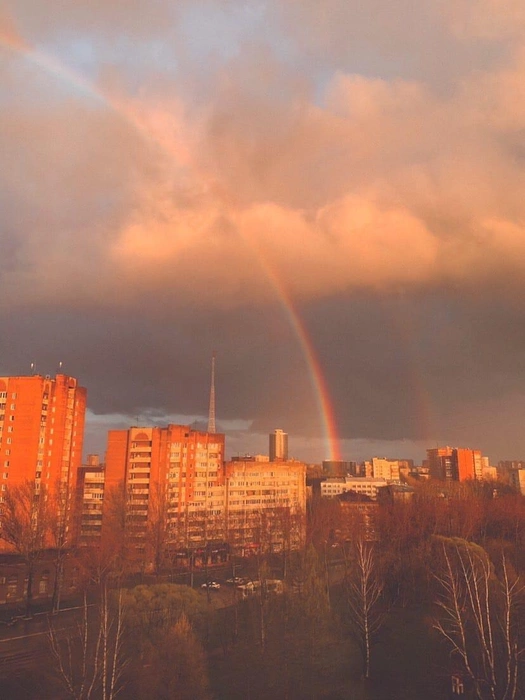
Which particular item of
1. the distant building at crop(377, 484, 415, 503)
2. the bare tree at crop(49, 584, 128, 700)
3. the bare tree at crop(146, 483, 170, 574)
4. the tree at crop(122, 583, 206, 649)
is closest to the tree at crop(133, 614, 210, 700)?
the bare tree at crop(49, 584, 128, 700)

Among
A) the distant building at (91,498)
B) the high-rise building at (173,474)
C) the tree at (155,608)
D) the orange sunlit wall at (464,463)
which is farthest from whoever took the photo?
the orange sunlit wall at (464,463)

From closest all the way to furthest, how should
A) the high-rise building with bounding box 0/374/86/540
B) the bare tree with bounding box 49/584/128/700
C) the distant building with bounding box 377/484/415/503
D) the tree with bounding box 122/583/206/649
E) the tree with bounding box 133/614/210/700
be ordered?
the tree with bounding box 133/614/210/700
the bare tree with bounding box 49/584/128/700
the tree with bounding box 122/583/206/649
the high-rise building with bounding box 0/374/86/540
the distant building with bounding box 377/484/415/503

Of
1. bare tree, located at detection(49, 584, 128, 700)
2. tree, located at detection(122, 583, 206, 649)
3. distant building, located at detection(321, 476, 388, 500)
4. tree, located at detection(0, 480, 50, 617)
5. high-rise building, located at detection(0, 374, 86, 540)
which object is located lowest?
bare tree, located at detection(49, 584, 128, 700)

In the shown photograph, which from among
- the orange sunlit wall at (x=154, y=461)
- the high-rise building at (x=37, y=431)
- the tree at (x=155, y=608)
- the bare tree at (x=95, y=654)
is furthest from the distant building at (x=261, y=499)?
the bare tree at (x=95, y=654)

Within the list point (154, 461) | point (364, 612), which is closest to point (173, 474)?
point (154, 461)

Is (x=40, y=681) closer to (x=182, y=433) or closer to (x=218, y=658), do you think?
(x=218, y=658)

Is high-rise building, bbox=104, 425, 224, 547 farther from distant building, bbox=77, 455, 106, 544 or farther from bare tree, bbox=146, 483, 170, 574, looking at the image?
bare tree, bbox=146, 483, 170, 574

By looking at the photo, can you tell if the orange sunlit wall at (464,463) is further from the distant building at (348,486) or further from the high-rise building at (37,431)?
the high-rise building at (37,431)

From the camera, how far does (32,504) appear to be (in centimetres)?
4178

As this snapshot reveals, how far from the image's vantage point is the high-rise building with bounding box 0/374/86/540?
53562 mm

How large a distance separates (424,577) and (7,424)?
40.5 meters

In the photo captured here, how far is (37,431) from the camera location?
5428 centimetres

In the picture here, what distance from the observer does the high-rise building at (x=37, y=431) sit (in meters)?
53.6

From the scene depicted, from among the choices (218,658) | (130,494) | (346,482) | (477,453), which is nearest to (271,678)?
(218,658)
